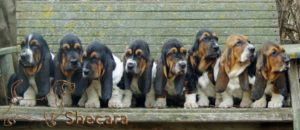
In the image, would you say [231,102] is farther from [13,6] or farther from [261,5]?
[13,6]

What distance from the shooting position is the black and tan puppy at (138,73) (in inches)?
231

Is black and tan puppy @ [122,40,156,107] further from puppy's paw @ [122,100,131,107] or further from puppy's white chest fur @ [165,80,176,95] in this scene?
puppy's white chest fur @ [165,80,176,95]

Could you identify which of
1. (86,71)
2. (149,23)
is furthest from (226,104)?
(149,23)

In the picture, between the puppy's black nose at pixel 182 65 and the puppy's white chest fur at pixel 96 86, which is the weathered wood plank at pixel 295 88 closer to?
the puppy's black nose at pixel 182 65

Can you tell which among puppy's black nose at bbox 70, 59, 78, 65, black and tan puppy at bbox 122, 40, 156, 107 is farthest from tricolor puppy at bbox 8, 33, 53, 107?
black and tan puppy at bbox 122, 40, 156, 107

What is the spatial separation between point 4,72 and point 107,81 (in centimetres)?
119

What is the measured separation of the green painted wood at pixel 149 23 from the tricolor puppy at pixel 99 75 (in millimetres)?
1312

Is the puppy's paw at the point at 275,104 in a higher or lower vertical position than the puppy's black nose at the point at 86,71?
lower

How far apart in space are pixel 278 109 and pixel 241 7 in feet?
5.85

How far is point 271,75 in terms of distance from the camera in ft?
19.2

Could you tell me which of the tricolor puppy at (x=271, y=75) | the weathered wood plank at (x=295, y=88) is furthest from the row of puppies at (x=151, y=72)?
→ the weathered wood plank at (x=295, y=88)

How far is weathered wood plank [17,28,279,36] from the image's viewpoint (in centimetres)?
731

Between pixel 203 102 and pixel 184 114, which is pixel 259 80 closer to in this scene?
pixel 203 102

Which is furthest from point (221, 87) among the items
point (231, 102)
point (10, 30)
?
point (10, 30)
